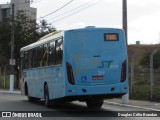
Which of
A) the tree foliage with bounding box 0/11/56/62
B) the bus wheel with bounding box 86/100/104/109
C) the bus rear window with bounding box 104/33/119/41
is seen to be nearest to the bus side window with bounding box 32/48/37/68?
the bus wheel with bounding box 86/100/104/109

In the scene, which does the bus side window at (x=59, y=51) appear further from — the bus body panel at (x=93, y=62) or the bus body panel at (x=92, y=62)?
the bus body panel at (x=93, y=62)

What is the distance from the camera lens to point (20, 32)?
147 feet

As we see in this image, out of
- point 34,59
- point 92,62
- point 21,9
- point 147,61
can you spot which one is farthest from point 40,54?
point 21,9

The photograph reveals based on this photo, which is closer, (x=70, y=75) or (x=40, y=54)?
(x=70, y=75)

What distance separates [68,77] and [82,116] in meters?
1.60

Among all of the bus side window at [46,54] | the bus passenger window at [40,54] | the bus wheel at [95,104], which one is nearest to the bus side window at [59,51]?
the bus side window at [46,54]

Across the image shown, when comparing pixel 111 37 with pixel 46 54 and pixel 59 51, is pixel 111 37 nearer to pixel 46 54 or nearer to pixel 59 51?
pixel 59 51

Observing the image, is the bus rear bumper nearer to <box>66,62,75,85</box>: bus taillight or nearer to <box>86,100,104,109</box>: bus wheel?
<box>66,62,75,85</box>: bus taillight

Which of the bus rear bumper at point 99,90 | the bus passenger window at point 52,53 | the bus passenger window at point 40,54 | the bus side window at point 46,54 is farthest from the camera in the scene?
the bus passenger window at point 40,54

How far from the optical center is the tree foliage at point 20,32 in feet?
145

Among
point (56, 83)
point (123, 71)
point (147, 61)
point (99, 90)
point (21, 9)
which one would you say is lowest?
point (99, 90)

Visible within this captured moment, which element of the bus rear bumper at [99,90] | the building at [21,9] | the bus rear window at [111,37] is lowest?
the bus rear bumper at [99,90]

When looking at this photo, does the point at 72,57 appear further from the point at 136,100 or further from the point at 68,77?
the point at 136,100

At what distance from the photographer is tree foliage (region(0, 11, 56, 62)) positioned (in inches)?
1746
